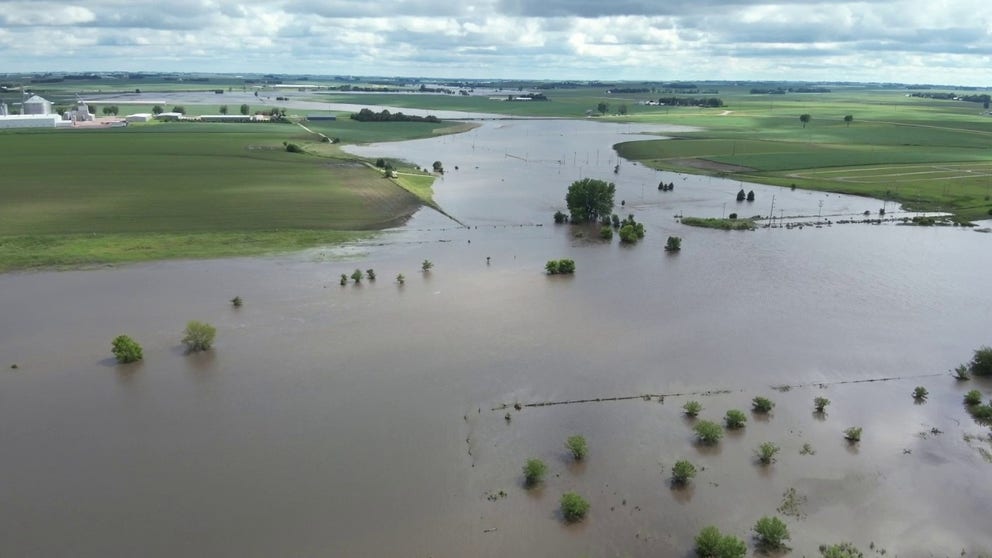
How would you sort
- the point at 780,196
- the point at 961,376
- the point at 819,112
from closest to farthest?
the point at 961,376 < the point at 780,196 < the point at 819,112

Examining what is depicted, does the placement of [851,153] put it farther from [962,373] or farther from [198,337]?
[198,337]

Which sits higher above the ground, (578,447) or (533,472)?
(578,447)

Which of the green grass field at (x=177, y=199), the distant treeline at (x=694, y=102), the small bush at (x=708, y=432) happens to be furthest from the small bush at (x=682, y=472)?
the distant treeline at (x=694, y=102)

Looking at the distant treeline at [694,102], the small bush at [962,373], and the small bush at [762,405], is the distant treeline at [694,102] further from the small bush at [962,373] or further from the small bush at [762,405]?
the small bush at [762,405]

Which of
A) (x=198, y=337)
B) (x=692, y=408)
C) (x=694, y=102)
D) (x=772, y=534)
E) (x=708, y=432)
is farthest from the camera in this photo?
(x=694, y=102)

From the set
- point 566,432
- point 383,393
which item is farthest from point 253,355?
point 566,432

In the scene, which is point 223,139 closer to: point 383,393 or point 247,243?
point 247,243

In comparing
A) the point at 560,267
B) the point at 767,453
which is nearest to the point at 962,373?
→ the point at 767,453
